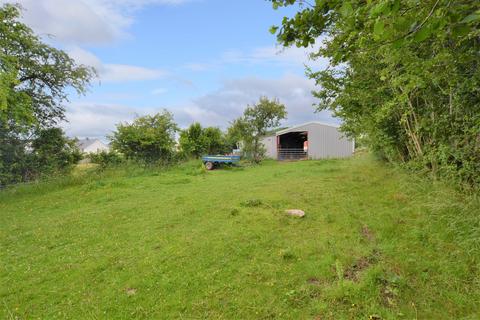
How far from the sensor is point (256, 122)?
18.0 metres

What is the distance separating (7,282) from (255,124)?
16092 mm

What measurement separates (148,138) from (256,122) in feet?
27.0

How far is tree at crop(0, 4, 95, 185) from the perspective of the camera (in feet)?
24.4

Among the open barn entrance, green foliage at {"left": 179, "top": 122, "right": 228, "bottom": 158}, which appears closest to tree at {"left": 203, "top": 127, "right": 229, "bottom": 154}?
green foliage at {"left": 179, "top": 122, "right": 228, "bottom": 158}

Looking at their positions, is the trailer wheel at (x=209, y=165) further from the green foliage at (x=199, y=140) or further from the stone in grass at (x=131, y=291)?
the stone in grass at (x=131, y=291)

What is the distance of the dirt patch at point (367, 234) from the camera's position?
11.7 ft

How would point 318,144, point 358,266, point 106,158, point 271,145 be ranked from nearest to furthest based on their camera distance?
point 358,266
point 106,158
point 318,144
point 271,145

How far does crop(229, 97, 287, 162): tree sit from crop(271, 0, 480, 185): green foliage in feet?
30.8

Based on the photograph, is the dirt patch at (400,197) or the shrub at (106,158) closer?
the dirt patch at (400,197)

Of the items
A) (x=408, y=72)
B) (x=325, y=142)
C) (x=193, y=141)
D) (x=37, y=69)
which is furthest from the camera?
(x=325, y=142)

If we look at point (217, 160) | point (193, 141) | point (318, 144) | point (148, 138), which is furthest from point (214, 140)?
point (318, 144)

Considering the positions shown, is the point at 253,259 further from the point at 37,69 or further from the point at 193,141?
the point at 193,141

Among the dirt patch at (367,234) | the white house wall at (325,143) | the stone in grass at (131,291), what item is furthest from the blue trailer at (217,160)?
the stone in grass at (131,291)

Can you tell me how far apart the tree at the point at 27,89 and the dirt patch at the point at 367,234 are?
28.8 feet
